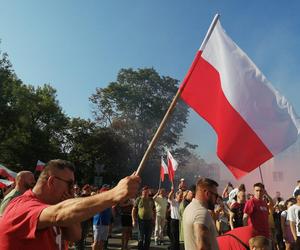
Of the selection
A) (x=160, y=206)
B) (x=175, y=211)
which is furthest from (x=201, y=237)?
(x=160, y=206)

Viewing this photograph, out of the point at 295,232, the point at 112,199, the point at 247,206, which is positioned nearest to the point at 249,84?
the point at 112,199

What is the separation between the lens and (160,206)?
1517 centimetres

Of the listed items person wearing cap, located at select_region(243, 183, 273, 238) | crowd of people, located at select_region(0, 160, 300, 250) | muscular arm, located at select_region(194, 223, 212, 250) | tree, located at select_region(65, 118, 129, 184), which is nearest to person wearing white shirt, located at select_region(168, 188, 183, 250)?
crowd of people, located at select_region(0, 160, 300, 250)

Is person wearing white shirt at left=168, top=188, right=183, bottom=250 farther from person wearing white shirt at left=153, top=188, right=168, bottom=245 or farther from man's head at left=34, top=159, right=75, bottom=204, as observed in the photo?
man's head at left=34, top=159, right=75, bottom=204

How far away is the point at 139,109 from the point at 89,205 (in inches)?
2071

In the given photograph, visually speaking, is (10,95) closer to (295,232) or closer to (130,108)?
(130,108)

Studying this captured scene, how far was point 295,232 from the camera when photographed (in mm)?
A: 9453

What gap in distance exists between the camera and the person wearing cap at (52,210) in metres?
2.24

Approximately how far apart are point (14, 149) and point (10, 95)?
276 inches

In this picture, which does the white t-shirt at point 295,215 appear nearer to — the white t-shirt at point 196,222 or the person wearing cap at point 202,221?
the person wearing cap at point 202,221

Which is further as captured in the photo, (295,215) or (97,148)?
(97,148)

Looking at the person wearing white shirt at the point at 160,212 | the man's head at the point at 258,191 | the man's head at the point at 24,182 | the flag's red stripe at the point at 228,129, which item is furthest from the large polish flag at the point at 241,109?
the person wearing white shirt at the point at 160,212

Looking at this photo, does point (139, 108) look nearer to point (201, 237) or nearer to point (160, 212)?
point (160, 212)

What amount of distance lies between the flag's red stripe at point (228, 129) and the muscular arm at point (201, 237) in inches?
28.9
